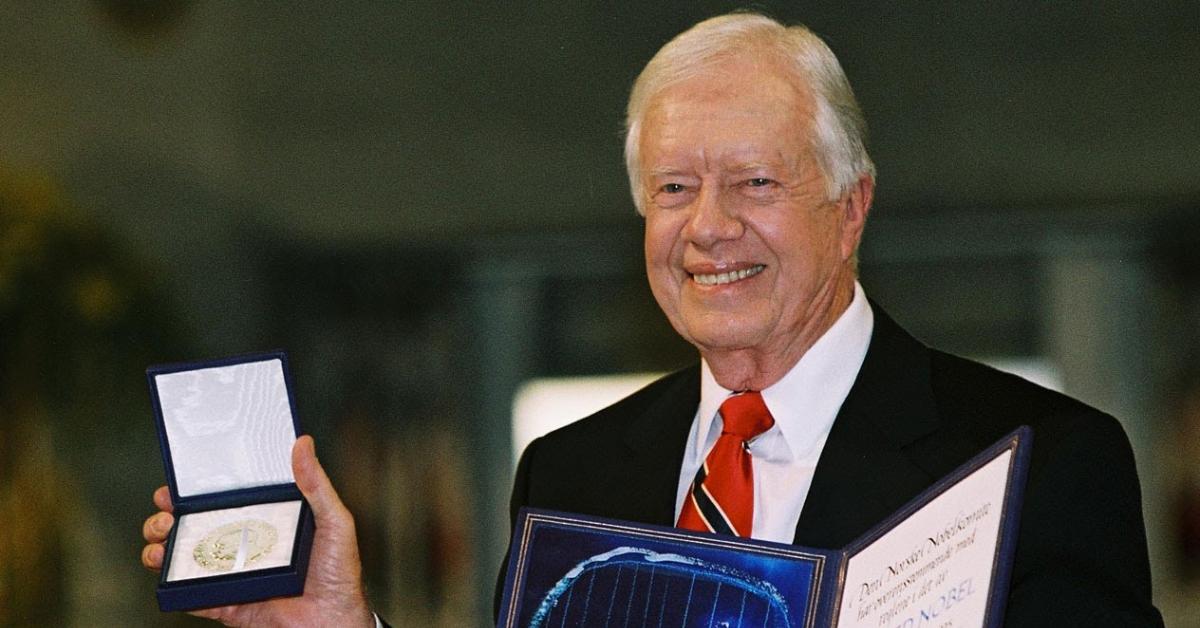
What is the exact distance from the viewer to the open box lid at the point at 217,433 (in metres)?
2.13

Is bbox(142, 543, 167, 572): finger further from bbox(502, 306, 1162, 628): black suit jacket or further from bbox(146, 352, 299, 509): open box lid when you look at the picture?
bbox(502, 306, 1162, 628): black suit jacket

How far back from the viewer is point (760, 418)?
2.18 meters

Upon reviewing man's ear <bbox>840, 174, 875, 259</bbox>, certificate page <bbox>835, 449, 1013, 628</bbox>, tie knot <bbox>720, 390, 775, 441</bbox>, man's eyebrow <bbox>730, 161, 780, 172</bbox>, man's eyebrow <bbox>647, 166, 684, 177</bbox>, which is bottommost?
tie knot <bbox>720, 390, 775, 441</bbox>

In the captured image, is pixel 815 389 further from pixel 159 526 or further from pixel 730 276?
pixel 159 526

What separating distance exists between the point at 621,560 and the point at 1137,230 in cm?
222

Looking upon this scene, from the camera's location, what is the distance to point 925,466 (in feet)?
6.76

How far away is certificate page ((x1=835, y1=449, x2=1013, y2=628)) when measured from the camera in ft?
4.99

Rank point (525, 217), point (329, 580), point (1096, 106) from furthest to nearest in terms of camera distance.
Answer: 1. point (525, 217)
2. point (1096, 106)
3. point (329, 580)

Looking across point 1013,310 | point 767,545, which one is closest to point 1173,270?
point 1013,310

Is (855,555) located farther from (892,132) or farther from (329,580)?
(892,132)

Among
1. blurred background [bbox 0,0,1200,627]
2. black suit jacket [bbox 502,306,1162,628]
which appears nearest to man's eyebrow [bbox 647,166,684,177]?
black suit jacket [bbox 502,306,1162,628]

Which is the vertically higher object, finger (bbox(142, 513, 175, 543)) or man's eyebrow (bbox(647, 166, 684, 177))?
man's eyebrow (bbox(647, 166, 684, 177))

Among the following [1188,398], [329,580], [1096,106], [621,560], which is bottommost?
[1188,398]

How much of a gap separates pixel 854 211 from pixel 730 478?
43 centimetres
